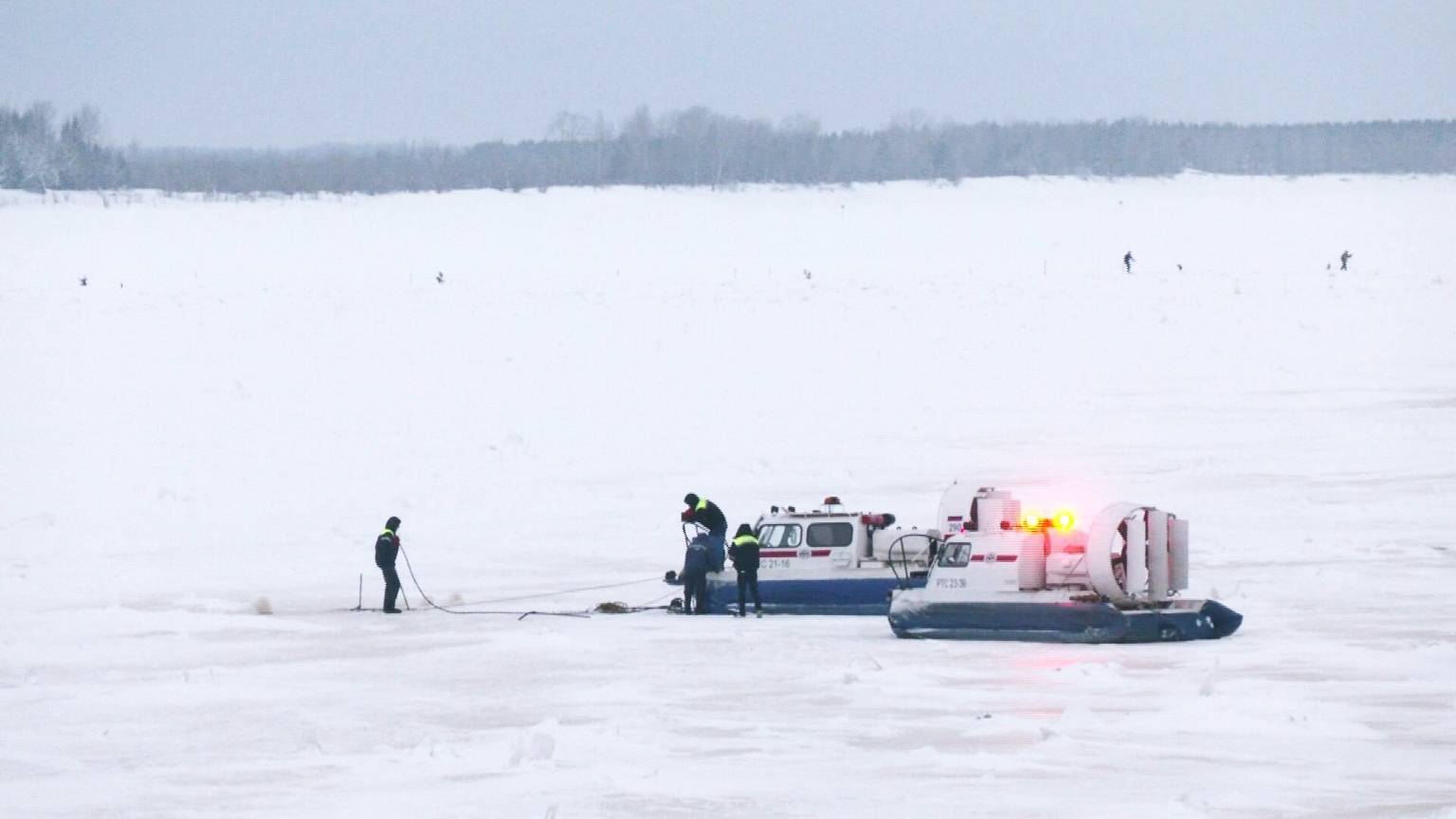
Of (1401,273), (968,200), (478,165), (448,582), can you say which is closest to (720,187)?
(968,200)

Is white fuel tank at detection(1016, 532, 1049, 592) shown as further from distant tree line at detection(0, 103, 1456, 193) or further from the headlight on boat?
distant tree line at detection(0, 103, 1456, 193)

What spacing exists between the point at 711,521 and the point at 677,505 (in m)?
7.95

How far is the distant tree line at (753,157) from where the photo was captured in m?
143

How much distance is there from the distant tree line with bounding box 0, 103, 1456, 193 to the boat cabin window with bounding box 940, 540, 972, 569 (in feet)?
367

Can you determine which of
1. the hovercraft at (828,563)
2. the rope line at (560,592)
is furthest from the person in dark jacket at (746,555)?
the rope line at (560,592)

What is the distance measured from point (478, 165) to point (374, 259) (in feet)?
287

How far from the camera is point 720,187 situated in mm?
132125

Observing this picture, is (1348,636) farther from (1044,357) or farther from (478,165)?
(478,165)

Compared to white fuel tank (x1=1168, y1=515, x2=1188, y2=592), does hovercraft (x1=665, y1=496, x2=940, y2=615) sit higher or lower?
lower

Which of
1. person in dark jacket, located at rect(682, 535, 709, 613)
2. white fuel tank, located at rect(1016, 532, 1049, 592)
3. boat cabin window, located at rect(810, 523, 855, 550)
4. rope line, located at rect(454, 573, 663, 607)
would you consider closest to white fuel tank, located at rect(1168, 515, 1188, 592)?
white fuel tank, located at rect(1016, 532, 1049, 592)

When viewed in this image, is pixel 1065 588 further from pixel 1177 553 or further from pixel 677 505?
pixel 677 505

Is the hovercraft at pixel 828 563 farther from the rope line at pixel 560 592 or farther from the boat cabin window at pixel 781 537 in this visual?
the rope line at pixel 560 592

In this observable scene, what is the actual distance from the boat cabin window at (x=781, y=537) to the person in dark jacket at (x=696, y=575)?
754 millimetres

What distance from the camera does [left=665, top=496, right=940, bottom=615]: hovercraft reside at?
2383 centimetres
